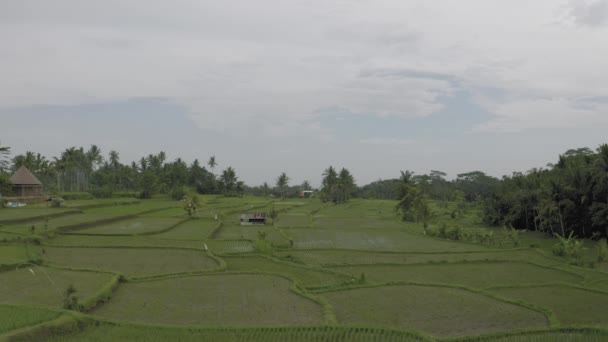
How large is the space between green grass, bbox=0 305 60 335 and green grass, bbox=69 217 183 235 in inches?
571

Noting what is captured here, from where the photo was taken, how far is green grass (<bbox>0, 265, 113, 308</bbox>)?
35.5 ft

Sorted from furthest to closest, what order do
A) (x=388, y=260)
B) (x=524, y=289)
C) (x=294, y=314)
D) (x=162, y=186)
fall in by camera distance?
(x=162, y=186)
(x=388, y=260)
(x=524, y=289)
(x=294, y=314)

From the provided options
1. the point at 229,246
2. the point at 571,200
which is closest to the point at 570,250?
the point at 571,200

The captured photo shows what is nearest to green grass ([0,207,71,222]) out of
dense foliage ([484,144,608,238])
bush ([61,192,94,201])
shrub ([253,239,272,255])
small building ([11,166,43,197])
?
small building ([11,166,43,197])

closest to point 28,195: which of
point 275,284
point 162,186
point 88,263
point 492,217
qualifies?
point 162,186

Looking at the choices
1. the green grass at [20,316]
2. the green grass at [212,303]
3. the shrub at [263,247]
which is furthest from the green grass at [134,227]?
the green grass at [20,316]

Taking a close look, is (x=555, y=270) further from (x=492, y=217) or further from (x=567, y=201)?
(x=492, y=217)

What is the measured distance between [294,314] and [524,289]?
27.8 ft

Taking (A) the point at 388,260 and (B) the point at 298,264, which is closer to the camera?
(B) the point at 298,264

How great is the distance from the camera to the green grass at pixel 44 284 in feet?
35.5

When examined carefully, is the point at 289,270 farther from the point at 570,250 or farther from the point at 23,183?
the point at 23,183

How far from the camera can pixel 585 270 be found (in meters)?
17.2

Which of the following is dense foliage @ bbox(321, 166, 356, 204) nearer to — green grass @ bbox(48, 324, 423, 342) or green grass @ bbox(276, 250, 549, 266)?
green grass @ bbox(276, 250, 549, 266)

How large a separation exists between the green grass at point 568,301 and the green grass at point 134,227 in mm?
18997
